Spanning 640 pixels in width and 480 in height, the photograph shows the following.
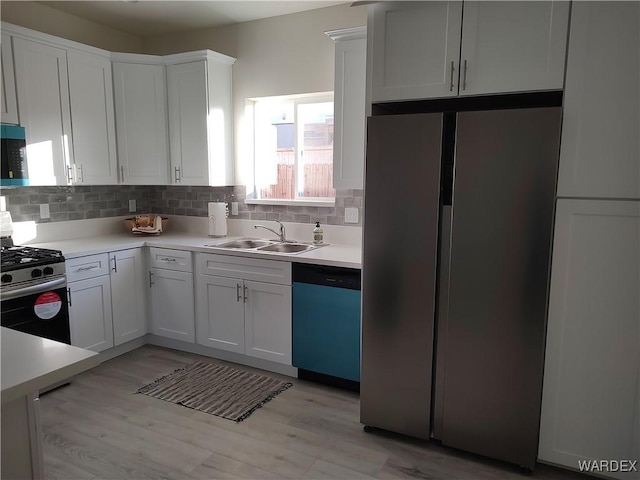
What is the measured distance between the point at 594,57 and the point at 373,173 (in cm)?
109

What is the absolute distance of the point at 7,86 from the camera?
3.03 m

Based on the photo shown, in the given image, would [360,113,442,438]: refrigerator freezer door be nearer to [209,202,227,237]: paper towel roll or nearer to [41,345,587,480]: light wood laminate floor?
[41,345,587,480]: light wood laminate floor

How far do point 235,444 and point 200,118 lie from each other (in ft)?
8.23

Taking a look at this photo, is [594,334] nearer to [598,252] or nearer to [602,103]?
[598,252]

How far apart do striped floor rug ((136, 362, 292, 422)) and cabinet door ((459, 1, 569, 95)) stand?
220 centimetres

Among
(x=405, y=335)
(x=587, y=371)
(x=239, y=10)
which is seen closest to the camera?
(x=587, y=371)

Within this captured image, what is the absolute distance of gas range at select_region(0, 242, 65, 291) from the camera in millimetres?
2730

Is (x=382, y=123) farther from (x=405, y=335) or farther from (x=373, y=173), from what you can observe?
(x=405, y=335)

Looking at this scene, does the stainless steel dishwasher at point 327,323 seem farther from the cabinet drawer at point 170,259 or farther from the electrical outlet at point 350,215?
the cabinet drawer at point 170,259

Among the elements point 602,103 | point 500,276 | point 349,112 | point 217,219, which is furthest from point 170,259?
point 602,103

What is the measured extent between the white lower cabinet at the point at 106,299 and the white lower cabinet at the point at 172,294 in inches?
4.3

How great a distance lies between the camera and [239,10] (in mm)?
3537

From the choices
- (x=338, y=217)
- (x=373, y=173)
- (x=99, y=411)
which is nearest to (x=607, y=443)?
(x=373, y=173)

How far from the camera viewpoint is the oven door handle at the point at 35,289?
2725 millimetres
